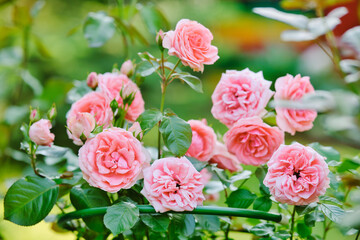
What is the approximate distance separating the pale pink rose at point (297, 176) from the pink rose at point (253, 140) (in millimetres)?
60

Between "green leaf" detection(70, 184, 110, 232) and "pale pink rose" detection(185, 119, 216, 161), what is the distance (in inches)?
6.2

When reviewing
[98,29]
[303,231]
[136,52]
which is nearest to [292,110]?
[303,231]

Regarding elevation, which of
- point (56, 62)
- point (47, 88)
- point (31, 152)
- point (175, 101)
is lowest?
point (175, 101)

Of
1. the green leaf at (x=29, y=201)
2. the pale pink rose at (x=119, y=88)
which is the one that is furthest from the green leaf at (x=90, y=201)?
the pale pink rose at (x=119, y=88)

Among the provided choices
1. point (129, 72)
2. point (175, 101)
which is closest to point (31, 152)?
point (129, 72)

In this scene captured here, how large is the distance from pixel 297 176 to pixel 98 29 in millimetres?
471

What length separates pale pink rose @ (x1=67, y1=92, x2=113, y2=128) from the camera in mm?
646

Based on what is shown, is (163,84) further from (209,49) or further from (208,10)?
(208,10)

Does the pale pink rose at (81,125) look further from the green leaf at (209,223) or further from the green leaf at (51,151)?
the green leaf at (209,223)

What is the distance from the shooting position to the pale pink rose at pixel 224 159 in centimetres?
70

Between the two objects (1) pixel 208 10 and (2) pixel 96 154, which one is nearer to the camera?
(2) pixel 96 154

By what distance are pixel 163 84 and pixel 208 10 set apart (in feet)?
13.7

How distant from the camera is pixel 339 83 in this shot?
469 mm

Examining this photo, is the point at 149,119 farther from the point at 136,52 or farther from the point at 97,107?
the point at 136,52
